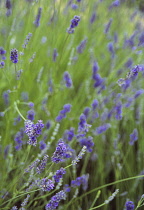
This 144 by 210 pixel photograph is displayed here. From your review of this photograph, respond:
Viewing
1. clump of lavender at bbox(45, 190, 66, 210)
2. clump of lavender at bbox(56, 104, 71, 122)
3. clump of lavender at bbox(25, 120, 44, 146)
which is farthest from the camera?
clump of lavender at bbox(56, 104, 71, 122)

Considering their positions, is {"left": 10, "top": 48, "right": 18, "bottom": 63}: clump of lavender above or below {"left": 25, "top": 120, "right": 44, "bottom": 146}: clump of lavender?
above

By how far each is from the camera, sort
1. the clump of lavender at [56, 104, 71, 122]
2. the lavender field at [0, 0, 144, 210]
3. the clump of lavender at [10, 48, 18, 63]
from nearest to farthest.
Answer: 1. the clump of lavender at [10, 48, 18, 63]
2. the lavender field at [0, 0, 144, 210]
3. the clump of lavender at [56, 104, 71, 122]

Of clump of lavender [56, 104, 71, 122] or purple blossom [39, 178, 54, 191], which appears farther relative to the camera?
clump of lavender [56, 104, 71, 122]

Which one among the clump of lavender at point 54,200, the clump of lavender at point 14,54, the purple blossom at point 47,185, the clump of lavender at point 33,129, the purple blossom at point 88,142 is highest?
Answer: the clump of lavender at point 14,54

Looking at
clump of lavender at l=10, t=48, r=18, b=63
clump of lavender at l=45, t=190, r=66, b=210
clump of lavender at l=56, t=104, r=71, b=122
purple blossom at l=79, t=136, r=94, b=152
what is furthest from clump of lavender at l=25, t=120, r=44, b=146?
clump of lavender at l=56, t=104, r=71, b=122

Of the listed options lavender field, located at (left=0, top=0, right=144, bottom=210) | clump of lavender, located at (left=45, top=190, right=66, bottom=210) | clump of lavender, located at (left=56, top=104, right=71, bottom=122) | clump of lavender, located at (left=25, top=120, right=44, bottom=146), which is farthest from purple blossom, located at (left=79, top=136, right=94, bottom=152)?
clump of lavender, located at (left=25, top=120, right=44, bottom=146)

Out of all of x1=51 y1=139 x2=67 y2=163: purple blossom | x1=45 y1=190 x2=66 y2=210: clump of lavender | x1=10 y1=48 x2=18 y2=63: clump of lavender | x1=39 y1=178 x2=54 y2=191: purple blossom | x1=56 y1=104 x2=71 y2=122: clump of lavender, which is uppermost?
x1=10 y1=48 x2=18 y2=63: clump of lavender

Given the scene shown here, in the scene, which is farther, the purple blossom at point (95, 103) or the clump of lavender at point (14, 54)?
the purple blossom at point (95, 103)

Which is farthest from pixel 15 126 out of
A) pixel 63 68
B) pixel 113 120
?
pixel 63 68

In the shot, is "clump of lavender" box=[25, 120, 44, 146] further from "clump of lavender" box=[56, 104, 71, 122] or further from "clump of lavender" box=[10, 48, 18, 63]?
"clump of lavender" box=[56, 104, 71, 122]

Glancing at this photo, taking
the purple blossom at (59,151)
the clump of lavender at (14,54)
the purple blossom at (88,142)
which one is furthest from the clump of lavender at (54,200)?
the clump of lavender at (14,54)

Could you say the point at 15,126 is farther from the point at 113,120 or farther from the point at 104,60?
the point at 104,60

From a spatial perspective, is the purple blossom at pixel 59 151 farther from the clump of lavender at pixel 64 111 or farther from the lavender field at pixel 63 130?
the clump of lavender at pixel 64 111

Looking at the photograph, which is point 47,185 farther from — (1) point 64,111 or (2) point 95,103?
(2) point 95,103
